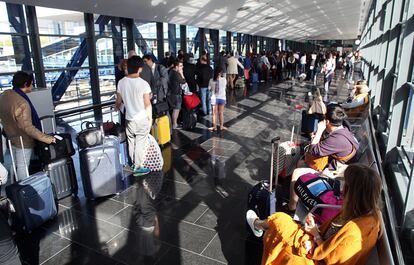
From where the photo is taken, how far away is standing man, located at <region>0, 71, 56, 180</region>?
3.56m

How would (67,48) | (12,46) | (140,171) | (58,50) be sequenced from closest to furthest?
(140,171), (12,46), (58,50), (67,48)

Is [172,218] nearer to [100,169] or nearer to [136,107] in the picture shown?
[100,169]

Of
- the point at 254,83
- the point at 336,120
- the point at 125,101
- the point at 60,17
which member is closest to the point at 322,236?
the point at 336,120

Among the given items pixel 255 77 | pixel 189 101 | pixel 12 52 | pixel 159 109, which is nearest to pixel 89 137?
pixel 159 109

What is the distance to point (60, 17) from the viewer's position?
945 cm

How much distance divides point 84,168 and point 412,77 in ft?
13.0

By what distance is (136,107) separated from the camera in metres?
4.46

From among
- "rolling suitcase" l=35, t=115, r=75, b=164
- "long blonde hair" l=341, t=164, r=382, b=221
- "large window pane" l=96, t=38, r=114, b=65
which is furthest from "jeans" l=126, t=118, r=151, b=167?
"large window pane" l=96, t=38, r=114, b=65

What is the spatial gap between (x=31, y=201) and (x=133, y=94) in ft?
6.20

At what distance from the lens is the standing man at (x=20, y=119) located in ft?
11.7

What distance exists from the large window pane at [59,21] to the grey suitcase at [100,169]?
22.8 ft

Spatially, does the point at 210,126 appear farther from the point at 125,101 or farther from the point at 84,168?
the point at 84,168

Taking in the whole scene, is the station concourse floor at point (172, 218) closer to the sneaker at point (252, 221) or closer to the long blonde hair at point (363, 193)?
the sneaker at point (252, 221)

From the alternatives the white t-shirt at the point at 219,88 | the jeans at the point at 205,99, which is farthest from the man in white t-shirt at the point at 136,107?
the jeans at the point at 205,99
